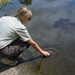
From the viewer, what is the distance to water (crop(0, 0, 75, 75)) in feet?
17.0

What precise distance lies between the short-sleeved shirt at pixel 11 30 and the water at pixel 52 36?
0.79m

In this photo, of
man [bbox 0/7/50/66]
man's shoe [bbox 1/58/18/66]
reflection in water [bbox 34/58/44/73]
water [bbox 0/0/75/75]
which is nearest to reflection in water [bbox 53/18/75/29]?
water [bbox 0/0/75/75]

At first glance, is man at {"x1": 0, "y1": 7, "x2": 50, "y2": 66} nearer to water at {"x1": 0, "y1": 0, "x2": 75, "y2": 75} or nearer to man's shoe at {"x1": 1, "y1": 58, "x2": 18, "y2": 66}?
man's shoe at {"x1": 1, "y1": 58, "x2": 18, "y2": 66}

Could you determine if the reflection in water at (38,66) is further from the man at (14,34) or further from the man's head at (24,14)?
the man's head at (24,14)

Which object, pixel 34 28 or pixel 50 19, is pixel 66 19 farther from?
pixel 34 28

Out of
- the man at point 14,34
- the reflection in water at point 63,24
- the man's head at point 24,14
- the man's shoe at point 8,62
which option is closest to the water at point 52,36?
the reflection in water at point 63,24

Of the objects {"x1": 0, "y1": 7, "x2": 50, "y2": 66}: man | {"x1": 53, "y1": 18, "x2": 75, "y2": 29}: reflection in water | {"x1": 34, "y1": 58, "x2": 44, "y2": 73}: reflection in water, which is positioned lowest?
{"x1": 34, "y1": 58, "x2": 44, "y2": 73}: reflection in water

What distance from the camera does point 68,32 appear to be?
6.42m

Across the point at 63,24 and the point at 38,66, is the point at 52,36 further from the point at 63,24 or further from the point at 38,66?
the point at 38,66

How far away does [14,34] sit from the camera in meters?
4.98

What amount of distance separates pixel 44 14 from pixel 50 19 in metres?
0.56

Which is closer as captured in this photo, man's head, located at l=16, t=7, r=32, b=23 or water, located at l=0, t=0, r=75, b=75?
man's head, located at l=16, t=7, r=32, b=23

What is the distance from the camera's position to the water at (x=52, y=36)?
5188 millimetres

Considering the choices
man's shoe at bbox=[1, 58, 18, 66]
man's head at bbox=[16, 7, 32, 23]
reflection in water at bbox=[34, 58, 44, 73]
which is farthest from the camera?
man's shoe at bbox=[1, 58, 18, 66]
